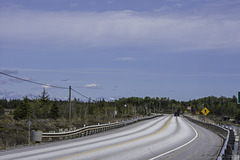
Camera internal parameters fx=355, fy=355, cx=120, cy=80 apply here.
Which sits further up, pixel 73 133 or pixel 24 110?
pixel 24 110

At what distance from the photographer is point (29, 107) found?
109812 mm

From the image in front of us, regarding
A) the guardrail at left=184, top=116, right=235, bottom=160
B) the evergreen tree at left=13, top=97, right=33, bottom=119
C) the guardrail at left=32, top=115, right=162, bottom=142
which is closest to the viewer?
the guardrail at left=184, top=116, right=235, bottom=160

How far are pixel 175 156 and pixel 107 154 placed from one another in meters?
3.18

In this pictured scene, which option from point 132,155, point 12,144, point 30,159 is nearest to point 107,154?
point 132,155

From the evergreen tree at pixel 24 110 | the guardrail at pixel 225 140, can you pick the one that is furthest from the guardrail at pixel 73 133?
the evergreen tree at pixel 24 110

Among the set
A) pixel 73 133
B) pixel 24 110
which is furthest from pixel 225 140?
pixel 24 110

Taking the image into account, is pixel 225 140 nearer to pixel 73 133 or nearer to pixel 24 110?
pixel 73 133

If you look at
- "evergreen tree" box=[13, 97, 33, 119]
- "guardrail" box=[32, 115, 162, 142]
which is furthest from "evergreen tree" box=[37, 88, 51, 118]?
"guardrail" box=[32, 115, 162, 142]

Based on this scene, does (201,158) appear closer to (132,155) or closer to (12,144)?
(132,155)

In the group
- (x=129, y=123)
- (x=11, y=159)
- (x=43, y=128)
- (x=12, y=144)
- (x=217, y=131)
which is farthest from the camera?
(x=129, y=123)

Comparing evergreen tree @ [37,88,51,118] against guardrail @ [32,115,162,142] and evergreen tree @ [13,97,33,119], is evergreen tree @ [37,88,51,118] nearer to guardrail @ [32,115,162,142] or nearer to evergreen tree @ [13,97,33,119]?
evergreen tree @ [13,97,33,119]

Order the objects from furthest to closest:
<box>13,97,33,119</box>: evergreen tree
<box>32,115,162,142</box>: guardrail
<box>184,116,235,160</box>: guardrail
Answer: <box>13,97,33,119</box>: evergreen tree → <box>32,115,162,142</box>: guardrail → <box>184,116,235,160</box>: guardrail

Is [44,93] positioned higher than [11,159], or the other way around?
[44,93]

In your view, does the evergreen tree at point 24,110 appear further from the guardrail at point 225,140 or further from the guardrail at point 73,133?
the guardrail at point 225,140
